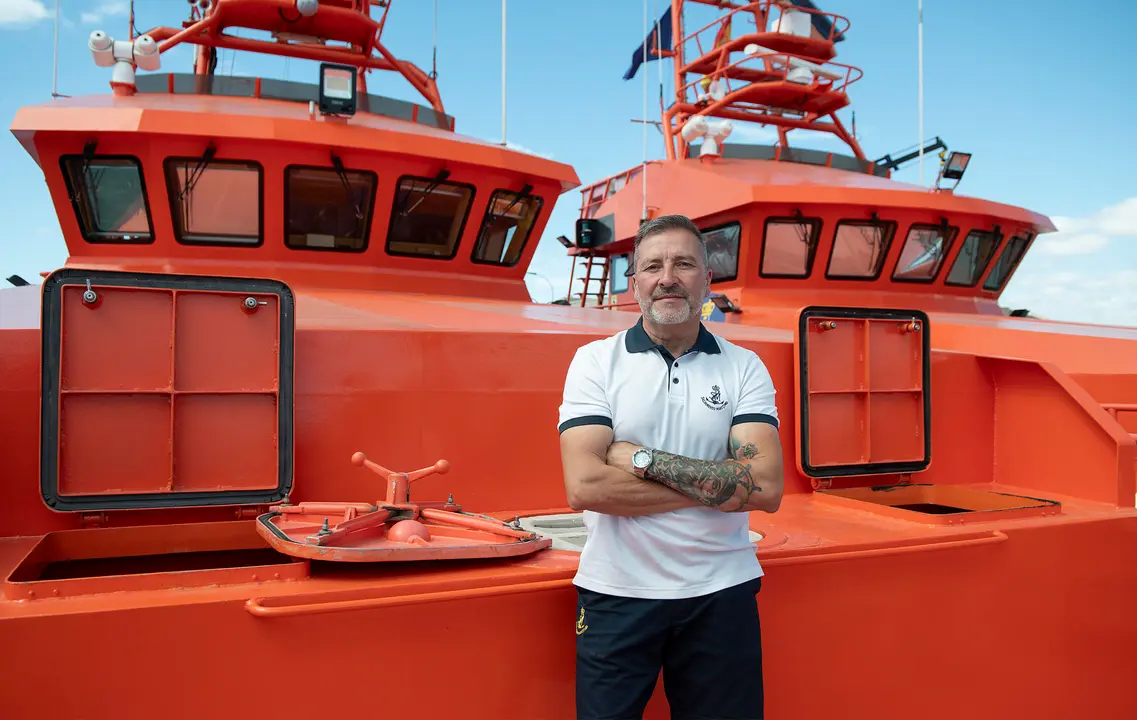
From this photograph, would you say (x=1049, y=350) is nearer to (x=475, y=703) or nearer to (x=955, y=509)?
(x=955, y=509)

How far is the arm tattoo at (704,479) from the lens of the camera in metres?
2.23

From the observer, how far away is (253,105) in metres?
6.09

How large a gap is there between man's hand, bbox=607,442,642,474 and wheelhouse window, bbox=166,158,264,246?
372cm

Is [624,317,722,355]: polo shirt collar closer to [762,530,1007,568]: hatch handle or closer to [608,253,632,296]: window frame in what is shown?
[762,530,1007,568]: hatch handle

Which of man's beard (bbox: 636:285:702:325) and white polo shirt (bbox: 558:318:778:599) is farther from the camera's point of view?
man's beard (bbox: 636:285:702:325)

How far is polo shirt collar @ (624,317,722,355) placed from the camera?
248cm

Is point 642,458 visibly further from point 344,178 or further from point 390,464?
point 344,178

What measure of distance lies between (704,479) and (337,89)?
13.7ft

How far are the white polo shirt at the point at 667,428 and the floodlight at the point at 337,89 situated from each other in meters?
3.55

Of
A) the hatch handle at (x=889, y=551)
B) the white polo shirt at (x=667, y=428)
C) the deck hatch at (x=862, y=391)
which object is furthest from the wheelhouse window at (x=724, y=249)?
the white polo shirt at (x=667, y=428)

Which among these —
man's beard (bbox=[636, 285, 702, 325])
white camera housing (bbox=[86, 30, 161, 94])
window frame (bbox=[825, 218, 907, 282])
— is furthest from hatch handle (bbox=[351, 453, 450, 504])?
window frame (bbox=[825, 218, 907, 282])

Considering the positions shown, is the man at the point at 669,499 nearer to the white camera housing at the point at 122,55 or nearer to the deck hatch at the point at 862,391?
the deck hatch at the point at 862,391

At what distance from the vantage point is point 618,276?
11602mm

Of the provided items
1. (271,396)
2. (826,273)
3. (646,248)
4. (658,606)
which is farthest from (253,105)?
(826,273)
